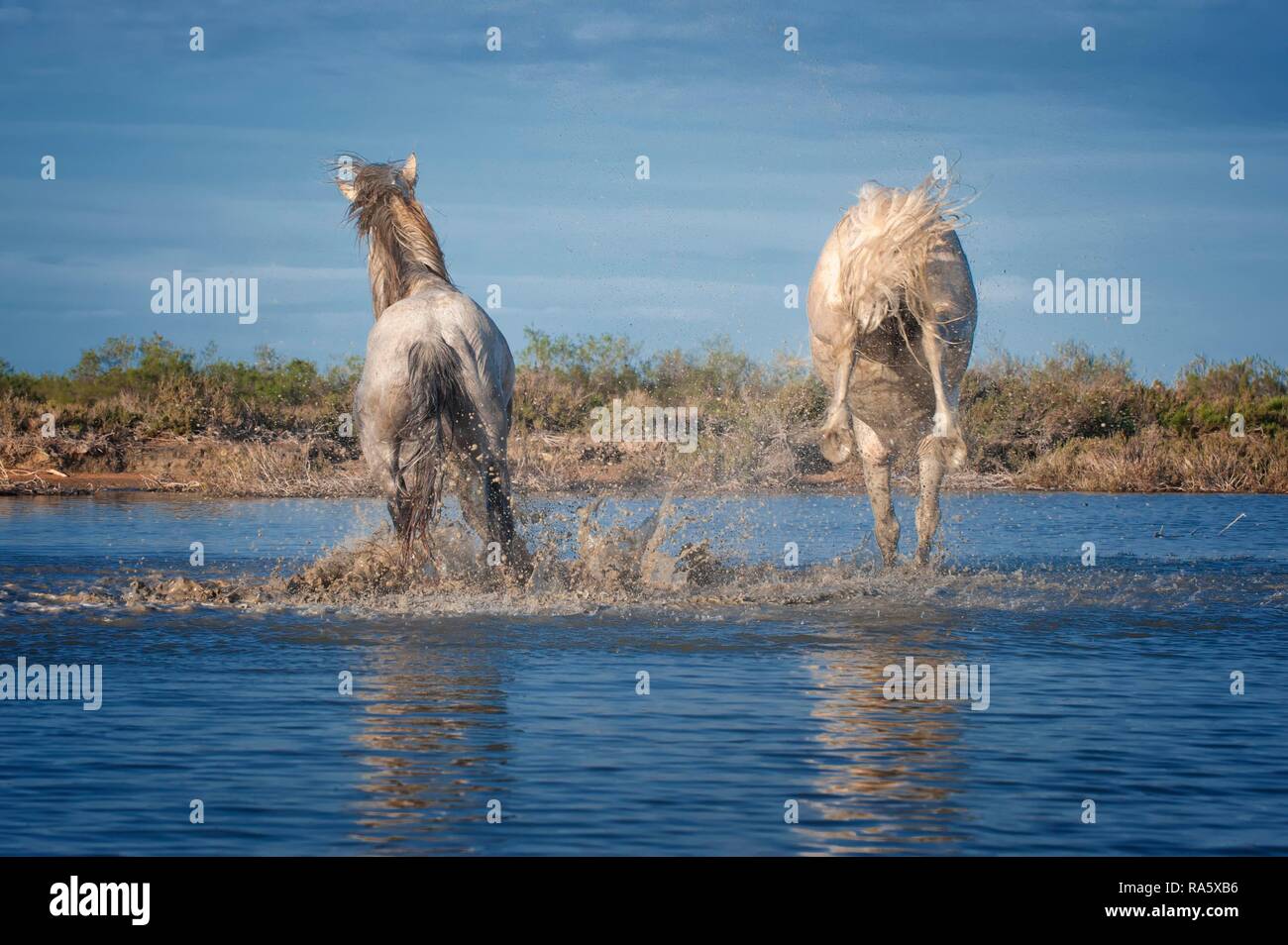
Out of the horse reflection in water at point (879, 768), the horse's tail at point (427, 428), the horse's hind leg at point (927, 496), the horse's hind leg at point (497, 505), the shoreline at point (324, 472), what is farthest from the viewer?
the shoreline at point (324, 472)

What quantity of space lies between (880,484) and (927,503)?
20.0 inches

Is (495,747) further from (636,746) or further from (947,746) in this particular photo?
(947,746)

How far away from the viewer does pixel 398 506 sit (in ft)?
30.9

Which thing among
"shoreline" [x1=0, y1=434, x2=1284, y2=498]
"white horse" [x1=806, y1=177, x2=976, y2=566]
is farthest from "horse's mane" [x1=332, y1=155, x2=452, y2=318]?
"shoreline" [x1=0, y1=434, x2=1284, y2=498]

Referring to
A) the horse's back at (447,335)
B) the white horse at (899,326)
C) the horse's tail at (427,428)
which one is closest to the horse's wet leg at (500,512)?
the horse's tail at (427,428)

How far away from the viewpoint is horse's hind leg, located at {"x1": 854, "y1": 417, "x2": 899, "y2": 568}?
11.1 meters

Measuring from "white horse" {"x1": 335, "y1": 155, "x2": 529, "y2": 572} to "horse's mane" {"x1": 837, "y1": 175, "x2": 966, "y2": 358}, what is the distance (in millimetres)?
2385

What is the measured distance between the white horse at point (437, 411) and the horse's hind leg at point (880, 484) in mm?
2873

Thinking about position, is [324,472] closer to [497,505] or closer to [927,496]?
[497,505]

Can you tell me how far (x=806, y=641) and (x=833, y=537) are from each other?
20.6 feet

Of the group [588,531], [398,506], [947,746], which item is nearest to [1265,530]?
[588,531]

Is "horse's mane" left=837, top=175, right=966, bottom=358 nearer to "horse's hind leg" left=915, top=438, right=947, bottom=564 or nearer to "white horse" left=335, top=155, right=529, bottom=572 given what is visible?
"horse's hind leg" left=915, top=438, right=947, bottom=564

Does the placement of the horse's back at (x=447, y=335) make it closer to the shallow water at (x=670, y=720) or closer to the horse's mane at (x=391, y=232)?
the horse's mane at (x=391, y=232)

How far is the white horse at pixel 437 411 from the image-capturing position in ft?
30.2
